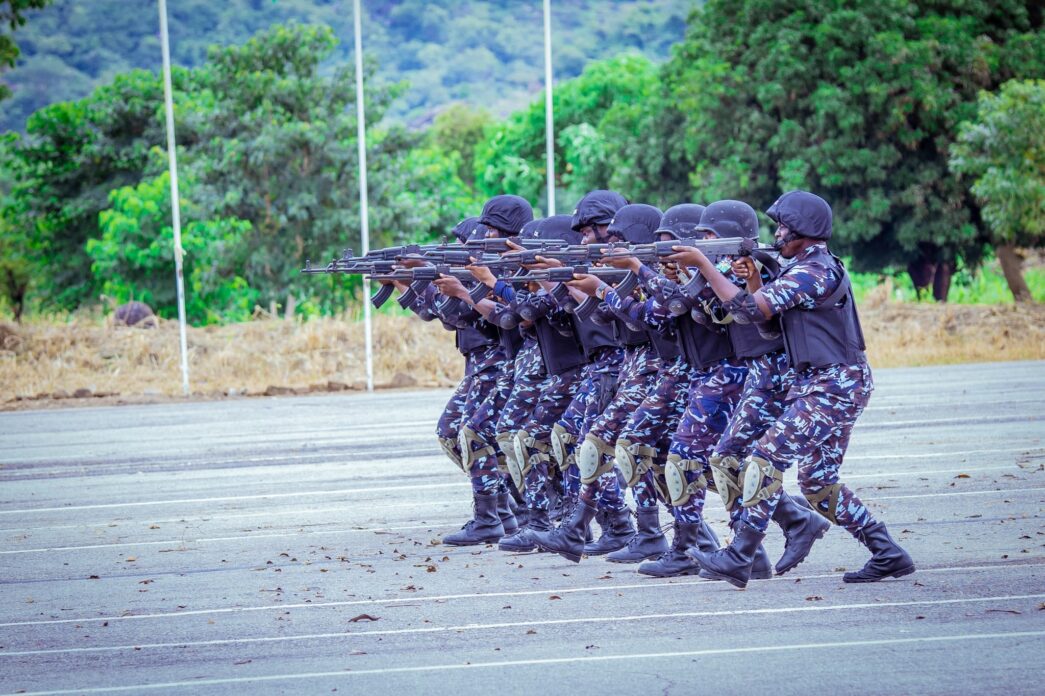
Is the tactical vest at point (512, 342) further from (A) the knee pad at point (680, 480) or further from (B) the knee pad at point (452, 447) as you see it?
(A) the knee pad at point (680, 480)

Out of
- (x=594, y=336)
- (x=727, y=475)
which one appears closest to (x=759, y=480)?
(x=727, y=475)

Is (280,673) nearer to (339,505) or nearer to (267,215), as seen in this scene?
(339,505)

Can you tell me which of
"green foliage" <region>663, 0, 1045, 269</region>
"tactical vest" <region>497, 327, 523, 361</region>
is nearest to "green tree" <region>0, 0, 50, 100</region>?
"green foliage" <region>663, 0, 1045, 269</region>

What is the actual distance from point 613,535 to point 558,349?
1.40m

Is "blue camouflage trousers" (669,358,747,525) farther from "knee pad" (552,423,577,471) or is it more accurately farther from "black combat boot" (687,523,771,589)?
"knee pad" (552,423,577,471)

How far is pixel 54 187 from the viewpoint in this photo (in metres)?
52.1

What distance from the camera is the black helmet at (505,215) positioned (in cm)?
1122

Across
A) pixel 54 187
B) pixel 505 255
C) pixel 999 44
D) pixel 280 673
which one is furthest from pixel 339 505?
pixel 54 187

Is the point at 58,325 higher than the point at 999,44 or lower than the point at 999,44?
lower

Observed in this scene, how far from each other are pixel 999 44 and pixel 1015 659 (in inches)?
1365

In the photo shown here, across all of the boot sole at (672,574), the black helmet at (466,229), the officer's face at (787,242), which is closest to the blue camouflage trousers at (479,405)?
the black helmet at (466,229)

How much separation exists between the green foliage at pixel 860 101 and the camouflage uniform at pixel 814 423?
28644 millimetres

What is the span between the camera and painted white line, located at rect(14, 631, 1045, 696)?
22.9 ft

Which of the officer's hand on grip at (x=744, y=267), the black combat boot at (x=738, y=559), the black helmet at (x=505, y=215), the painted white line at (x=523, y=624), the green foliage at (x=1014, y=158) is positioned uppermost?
the green foliage at (x=1014, y=158)
